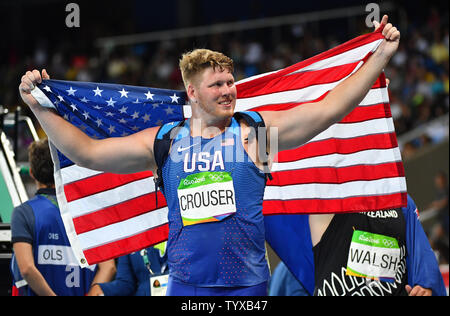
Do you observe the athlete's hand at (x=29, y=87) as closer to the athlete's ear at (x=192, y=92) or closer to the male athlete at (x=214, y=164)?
the male athlete at (x=214, y=164)

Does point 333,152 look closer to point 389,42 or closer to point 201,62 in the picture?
point 389,42

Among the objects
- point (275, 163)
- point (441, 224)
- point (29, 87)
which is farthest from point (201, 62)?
point (441, 224)

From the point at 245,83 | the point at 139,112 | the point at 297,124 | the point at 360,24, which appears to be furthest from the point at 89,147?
the point at 360,24

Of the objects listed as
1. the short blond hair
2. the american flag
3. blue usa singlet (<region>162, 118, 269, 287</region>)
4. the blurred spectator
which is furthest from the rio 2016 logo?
the blurred spectator

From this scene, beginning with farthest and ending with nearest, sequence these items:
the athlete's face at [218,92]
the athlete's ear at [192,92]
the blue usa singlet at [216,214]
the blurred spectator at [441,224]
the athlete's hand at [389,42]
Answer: the blurred spectator at [441,224], the athlete's hand at [389,42], the athlete's ear at [192,92], the athlete's face at [218,92], the blue usa singlet at [216,214]

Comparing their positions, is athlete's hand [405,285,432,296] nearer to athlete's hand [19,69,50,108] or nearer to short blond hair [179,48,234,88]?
short blond hair [179,48,234,88]

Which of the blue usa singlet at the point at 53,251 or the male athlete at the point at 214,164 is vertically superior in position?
the male athlete at the point at 214,164

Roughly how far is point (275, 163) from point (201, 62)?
5.15 feet

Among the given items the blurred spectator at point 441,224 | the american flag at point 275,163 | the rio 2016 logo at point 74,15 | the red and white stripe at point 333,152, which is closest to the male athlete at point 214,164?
the american flag at point 275,163

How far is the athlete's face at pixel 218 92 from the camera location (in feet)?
14.4

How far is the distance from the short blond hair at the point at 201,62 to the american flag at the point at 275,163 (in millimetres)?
927
